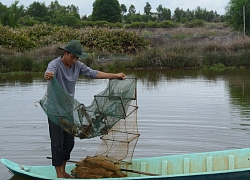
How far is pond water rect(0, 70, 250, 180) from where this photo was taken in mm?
8523

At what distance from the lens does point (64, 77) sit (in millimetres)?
6113

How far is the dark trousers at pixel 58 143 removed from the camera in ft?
20.1

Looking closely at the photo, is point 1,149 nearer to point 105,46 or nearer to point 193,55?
point 193,55

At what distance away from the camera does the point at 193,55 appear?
28141 millimetres

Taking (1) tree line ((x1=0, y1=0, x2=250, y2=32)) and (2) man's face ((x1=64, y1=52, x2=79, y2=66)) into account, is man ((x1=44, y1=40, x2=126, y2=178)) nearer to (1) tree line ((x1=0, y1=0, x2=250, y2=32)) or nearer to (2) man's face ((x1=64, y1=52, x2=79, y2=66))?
(2) man's face ((x1=64, y1=52, x2=79, y2=66))

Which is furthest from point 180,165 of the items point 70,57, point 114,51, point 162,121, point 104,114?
point 114,51

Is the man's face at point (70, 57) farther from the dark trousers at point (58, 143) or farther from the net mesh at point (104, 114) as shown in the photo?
the dark trousers at point (58, 143)

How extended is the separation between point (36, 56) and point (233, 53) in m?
11.0

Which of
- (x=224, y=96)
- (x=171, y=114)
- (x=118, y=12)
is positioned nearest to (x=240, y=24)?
(x=118, y=12)

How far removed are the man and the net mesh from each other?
116 mm

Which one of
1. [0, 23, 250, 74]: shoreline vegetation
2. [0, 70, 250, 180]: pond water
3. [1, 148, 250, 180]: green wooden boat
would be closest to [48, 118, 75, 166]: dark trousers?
[1, 148, 250, 180]: green wooden boat

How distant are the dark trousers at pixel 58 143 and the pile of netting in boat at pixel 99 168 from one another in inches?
10.6

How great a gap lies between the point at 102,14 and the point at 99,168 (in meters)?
56.8

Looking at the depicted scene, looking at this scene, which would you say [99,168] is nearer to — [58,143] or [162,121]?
[58,143]
